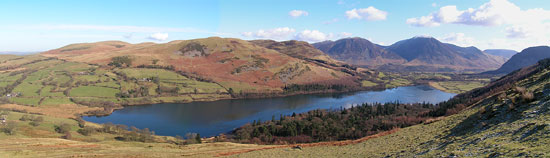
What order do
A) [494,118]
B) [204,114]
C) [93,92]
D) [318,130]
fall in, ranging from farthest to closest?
[93,92] → [204,114] → [318,130] → [494,118]

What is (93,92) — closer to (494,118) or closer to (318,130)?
(318,130)

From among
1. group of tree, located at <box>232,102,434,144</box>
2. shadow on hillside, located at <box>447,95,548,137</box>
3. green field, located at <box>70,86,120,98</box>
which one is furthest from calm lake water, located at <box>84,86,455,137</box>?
shadow on hillside, located at <box>447,95,548,137</box>

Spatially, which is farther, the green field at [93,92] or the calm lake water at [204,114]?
the green field at [93,92]

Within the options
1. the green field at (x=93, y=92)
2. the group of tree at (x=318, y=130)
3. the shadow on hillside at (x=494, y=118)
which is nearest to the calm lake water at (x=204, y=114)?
the group of tree at (x=318, y=130)

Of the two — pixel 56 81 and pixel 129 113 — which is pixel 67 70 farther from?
pixel 129 113

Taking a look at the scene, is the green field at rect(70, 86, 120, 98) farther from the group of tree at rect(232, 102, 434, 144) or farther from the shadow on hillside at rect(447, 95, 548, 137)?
the shadow on hillside at rect(447, 95, 548, 137)

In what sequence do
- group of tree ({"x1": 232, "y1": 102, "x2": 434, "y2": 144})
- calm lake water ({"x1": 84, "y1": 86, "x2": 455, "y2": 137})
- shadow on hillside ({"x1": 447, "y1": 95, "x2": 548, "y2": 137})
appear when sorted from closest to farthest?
shadow on hillside ({"x1": 447, "y1": 95, "x2": 548, "y2": 137}) < group of tree ({"x1": 232, "y1": 102, "x2": 434, "y2": 144}) < calm lake water ({"x1": 84, "y1": 86, "x2": 455, "y2": 137})

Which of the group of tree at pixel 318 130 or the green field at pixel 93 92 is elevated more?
the green field at pixel 93 92

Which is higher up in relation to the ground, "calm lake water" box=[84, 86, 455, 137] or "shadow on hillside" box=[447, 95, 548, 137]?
"shadow on hillside" box=[447, 95, 548, 137]

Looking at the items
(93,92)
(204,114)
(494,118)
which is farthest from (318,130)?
(93,92)

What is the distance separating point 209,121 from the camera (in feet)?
387

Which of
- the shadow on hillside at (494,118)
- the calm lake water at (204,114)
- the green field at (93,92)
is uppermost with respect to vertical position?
the shadow on hillside at (494,118)

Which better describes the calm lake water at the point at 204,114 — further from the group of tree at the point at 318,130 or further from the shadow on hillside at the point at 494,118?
the shadow on hillside at the point at 494,118

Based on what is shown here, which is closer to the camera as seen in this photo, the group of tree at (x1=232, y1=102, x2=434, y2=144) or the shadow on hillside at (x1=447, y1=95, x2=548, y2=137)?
the shadow on hillside at (x1=447, y1=95, x2=548, y2=137)
